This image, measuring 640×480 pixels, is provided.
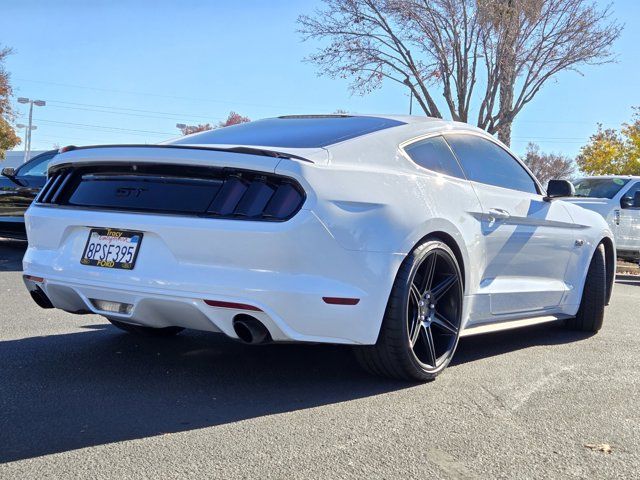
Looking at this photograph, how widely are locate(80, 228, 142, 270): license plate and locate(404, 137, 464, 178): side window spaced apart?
63.7 inches

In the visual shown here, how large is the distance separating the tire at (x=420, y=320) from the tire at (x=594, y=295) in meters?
2.16

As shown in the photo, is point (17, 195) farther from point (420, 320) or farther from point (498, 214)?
point (420, 320)

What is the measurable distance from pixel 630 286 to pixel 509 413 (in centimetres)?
852

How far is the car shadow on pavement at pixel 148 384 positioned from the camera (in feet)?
10.5

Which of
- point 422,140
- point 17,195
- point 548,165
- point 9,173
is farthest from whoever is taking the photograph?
point 548,165

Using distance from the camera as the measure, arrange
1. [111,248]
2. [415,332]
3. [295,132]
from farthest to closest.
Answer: [295,132] < [415,332] < [111,248]

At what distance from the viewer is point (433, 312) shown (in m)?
4.21

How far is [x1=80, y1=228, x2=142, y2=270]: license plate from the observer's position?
3681 mm

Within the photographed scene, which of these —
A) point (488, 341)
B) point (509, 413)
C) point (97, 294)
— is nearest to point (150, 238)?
point (97, 294)

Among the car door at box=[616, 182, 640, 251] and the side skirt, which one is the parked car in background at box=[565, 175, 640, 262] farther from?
the side skirt

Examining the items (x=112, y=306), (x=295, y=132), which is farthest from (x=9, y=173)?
(x=112, y=306)

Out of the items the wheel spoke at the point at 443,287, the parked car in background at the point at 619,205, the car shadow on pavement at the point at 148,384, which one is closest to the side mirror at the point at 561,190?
the car shadow on pavement at the point at 148,384

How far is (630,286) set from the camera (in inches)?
445

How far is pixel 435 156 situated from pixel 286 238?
1459 mm
